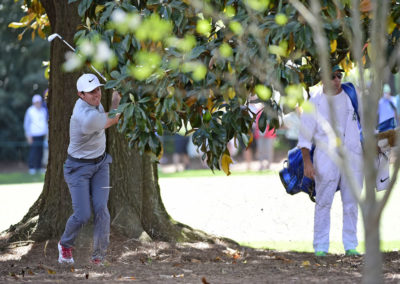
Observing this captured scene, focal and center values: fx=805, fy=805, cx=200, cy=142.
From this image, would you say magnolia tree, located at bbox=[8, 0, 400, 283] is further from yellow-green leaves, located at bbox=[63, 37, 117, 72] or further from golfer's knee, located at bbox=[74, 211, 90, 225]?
golfer's knee, located at bbox=[74, 211, 90, 225]

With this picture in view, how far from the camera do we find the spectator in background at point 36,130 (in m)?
21.8

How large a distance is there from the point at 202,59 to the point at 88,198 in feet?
6.58

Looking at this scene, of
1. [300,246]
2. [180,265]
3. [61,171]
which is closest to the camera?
[180,265]

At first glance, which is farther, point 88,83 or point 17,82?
point 17,82

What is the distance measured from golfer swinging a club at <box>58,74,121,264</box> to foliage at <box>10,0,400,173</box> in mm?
670

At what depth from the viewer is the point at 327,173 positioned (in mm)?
7984

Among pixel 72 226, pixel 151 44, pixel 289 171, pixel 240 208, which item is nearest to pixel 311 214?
pixel 240 208

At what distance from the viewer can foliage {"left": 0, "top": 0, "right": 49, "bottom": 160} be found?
2783cm

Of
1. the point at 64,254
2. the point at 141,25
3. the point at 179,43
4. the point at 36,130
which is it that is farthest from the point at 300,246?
the point at 36,130

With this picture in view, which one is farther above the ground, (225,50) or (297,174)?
(225,50)

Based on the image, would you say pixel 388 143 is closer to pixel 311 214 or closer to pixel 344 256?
pixel 344 256

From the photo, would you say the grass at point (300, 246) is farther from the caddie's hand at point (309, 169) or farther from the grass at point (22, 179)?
the grass at point (22, 179)

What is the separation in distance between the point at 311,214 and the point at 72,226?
17.3 ft

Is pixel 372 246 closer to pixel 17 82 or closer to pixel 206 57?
pixel 206 57
